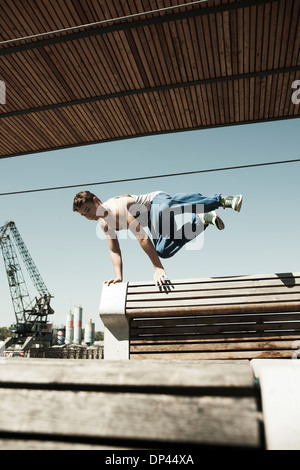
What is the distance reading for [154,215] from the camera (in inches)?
169

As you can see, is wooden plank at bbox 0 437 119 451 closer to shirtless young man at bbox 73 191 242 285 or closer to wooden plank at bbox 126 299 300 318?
wooden plank at bbox 126 299 300 318

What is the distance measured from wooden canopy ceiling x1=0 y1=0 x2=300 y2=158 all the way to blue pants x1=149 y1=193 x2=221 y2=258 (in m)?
2.18

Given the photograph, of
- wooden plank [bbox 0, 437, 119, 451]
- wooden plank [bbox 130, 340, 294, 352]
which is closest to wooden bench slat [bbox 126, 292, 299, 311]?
wooden plank [bbox 130, 340, 294, 352]

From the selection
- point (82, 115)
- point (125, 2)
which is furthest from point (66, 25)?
point (82, 115)

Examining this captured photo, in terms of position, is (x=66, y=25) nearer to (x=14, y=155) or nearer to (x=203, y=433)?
(x=14, y=155)

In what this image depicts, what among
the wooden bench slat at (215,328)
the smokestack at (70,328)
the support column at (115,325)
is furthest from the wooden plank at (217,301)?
the smokestack at (70,328)

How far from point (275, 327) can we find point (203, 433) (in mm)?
2775

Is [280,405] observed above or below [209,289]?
below

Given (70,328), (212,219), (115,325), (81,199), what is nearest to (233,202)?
(212,219)

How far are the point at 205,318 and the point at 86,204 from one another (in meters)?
1.90

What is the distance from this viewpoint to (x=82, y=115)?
21.4ft

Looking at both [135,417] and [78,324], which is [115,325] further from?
[78,324]

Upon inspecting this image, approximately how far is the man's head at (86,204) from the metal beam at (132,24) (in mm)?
2563

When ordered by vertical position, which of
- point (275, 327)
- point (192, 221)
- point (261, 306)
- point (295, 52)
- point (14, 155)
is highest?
point (295, 52)
